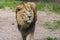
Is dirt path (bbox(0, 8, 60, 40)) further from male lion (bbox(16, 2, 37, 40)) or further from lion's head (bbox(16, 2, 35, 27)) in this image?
lion's head (bbox(16, 2, 35, 27))

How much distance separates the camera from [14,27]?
396 inches

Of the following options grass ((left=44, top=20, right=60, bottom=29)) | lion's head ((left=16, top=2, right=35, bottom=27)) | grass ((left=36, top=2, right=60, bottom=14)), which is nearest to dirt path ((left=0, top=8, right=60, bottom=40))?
grass ((left=44, top=20, right=60, bottom=29))

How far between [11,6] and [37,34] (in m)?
4.63

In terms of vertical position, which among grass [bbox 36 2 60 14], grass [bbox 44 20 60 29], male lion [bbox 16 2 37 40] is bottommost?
grass [bbox 36 2 60 14]

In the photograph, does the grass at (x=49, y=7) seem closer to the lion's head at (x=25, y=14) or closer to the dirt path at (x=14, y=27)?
the dirt path at (x=14, y=27)

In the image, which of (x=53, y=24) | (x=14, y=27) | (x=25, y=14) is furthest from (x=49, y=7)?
(x=25, y=14)

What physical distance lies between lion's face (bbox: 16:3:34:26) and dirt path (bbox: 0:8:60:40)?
0.86 meters

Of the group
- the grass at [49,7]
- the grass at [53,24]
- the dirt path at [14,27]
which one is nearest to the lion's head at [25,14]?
the dirt path at [14,27]

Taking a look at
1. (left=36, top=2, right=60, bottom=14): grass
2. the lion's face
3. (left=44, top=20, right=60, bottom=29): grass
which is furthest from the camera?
(left=36, top=2, right=60, bottom=14): grass

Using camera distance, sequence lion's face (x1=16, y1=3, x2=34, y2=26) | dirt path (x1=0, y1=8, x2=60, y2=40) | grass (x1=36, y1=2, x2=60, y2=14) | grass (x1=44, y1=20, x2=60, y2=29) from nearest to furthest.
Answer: lion's face (x1=16, y1=3, x2=34, y2=26)
dirt path (x1=0, y1=8, x2=60, y2=40)
grass (x1=44, y1=20, x2=60, y2=29)
grass (x1=36, y1=2, x2=60, y2=14)

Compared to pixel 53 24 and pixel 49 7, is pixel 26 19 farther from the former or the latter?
pixel 49 7

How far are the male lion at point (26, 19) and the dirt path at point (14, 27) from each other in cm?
71

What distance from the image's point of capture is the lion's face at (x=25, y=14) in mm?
6645

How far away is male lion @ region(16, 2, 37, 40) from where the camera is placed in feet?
21.9
